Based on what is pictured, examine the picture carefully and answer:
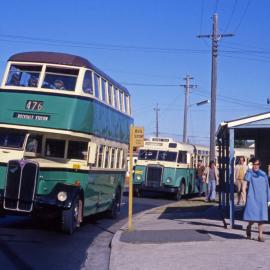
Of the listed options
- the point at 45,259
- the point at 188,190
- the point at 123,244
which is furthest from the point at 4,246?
the point at 188,190

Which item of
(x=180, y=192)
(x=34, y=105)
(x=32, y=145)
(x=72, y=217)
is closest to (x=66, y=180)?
(x=72, y=217)

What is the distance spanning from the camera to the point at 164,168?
29.0 metres

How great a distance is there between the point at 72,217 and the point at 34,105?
2.75 meters

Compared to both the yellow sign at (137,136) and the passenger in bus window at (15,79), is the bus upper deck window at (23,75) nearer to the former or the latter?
the passenger in bus window at (15,79)

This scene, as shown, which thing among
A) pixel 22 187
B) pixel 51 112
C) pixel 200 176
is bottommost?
pixel 22 187

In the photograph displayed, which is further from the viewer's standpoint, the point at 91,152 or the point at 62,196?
the point at 91,152

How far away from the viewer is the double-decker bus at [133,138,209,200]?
2894cm

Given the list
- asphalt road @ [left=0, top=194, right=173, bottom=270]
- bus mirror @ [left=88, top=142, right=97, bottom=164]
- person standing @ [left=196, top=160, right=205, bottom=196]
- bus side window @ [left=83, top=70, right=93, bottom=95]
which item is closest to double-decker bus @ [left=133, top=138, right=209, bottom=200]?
person standing @ [left=196, top=160, right=205, bottom=196]

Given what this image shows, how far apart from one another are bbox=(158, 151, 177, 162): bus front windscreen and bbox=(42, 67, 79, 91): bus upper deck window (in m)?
15.0

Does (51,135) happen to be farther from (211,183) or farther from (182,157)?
(182,157)

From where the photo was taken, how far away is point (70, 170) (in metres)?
14.3

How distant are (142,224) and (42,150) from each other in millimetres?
3745

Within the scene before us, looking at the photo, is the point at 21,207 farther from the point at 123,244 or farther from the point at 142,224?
the point at 142,224

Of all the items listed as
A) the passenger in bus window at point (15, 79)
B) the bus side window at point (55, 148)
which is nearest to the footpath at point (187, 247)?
the bus side window at point (55, 148)
